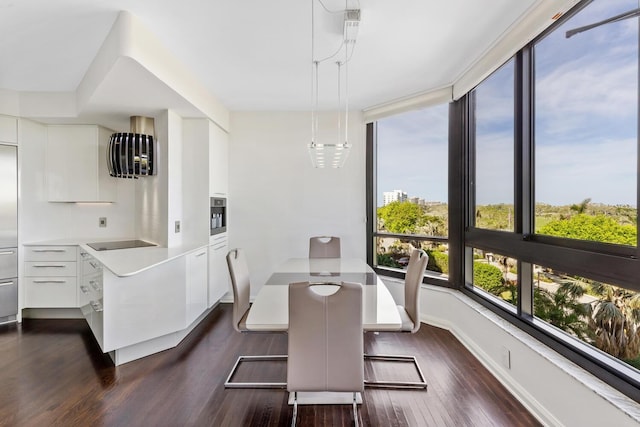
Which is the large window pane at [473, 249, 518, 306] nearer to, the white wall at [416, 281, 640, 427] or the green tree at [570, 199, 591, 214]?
the white wall at [416, 281, 640, 427]

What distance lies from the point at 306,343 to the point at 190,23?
7.34 ft

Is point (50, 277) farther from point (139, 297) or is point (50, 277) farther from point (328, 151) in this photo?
point (328, 151)

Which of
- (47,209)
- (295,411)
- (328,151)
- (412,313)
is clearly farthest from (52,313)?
(412,313)

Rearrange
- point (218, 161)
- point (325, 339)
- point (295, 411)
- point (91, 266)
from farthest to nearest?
1. point (218, 161)
2. point (91, 266)
3. point (295, 411)
4. point (325, 339)

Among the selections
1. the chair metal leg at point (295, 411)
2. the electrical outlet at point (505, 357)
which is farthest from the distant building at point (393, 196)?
the chair metal leg at point (295, 411)

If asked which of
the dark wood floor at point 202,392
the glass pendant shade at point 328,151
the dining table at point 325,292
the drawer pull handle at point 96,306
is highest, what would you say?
the glass pendant shade at point 328,151

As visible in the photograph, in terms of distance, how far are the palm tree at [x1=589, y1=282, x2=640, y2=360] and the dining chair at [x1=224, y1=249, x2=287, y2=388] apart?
198 centimetres

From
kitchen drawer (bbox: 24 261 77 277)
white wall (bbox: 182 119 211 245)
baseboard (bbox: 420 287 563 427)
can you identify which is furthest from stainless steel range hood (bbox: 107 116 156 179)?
baseboard (bbox: 420 287 563 427)

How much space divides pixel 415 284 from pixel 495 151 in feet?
4.63

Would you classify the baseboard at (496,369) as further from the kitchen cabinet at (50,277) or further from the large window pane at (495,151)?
the kitchen cabinet at (50,277)

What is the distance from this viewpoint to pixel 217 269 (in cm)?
404

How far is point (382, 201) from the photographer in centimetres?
423

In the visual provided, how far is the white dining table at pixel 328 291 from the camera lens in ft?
5.65

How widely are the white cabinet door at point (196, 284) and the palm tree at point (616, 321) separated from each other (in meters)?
3.10
